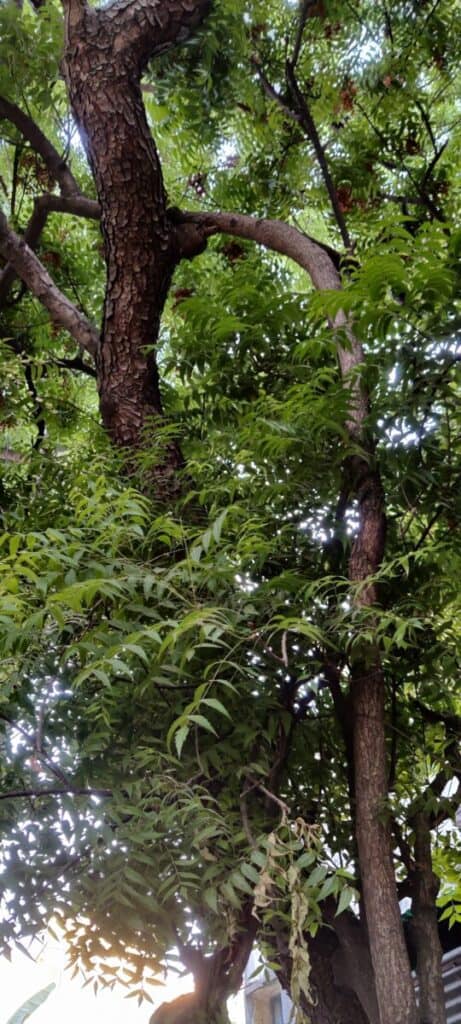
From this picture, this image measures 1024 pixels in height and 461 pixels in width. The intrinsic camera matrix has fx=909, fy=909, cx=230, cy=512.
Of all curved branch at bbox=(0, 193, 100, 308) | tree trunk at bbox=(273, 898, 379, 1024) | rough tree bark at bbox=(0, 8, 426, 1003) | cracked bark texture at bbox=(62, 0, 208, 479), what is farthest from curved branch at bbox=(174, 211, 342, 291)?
tree trunk at bbox=(273, 898, 379, 1024)

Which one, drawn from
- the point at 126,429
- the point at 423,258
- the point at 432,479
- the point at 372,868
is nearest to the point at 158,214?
the point at 126,429

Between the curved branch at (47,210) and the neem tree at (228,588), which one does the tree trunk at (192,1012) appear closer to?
the neem tree at (228,588)

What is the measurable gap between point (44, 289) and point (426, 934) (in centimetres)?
242

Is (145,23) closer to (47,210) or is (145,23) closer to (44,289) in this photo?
(47,210)

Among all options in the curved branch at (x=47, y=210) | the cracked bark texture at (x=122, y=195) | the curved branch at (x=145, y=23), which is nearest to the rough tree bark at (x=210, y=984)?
the cracked bark texture at (x=122, y=195)

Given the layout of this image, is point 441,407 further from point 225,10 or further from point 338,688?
point 225,10

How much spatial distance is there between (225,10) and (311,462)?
6.42 feet

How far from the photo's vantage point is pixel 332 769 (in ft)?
7.59

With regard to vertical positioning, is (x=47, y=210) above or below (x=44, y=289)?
above

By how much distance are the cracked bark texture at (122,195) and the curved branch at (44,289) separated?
7.1 inches

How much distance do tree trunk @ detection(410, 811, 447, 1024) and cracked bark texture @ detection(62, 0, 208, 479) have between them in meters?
1.50

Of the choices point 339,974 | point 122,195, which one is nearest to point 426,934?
point 339,974

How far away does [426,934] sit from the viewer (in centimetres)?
201

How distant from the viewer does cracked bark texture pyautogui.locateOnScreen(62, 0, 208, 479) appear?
2938 millimetres
